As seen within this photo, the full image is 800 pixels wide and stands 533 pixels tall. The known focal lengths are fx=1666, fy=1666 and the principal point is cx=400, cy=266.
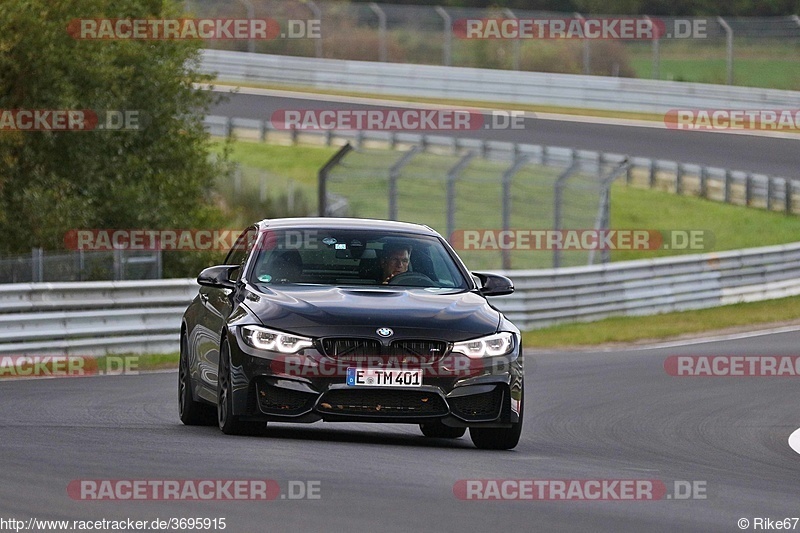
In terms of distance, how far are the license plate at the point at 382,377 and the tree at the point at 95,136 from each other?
1355cm

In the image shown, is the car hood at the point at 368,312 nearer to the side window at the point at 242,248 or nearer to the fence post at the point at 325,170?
the side window at the point at 242,248

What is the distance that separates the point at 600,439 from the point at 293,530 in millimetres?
5187

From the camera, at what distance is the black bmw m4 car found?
31.8 ft

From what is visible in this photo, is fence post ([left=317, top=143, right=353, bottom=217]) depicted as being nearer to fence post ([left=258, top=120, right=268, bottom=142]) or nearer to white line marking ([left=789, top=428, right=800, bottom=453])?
white line marking ([left=789, top=428, right=800, bottom=453])

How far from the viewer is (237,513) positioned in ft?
23.3

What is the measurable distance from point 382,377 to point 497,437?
1013mm

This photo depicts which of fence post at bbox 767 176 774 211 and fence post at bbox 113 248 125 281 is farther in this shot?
fence post at bbox 767 176 774 211

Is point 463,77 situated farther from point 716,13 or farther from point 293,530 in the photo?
point 293,530
